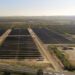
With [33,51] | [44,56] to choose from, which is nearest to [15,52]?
[33,51]

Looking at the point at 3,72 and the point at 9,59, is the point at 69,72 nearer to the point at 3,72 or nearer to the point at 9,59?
the point at 3,72

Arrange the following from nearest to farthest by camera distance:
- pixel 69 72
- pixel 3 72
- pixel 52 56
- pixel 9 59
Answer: pixel 3 72 → pixel 69 72 → pixel 9 59 → pixel 52 56

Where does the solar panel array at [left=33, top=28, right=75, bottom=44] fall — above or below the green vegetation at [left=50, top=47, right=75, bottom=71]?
below

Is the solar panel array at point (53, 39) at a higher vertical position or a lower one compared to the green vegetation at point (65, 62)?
lower

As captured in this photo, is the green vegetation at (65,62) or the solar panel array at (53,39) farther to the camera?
the solar panel array at (53,39)

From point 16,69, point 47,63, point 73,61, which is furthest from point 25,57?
point 16,69

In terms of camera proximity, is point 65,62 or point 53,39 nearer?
point 65,62

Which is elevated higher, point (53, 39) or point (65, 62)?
point (65, 62)

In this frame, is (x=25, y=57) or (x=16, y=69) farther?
(x=25, y=57)

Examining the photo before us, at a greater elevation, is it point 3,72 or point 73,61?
point 3,72

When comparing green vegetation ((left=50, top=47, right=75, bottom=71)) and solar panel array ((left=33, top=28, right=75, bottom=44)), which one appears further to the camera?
solar panel array ((left=33, top=28, right=75, bottom=44))

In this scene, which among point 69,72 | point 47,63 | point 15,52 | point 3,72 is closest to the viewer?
point 3,72
